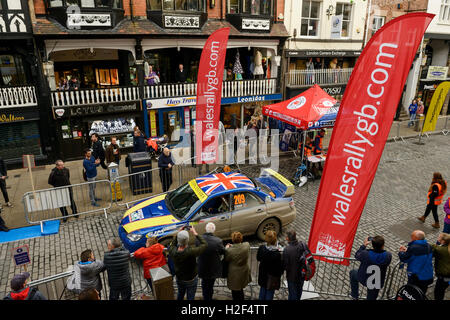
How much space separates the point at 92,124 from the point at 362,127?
1284 centimetres

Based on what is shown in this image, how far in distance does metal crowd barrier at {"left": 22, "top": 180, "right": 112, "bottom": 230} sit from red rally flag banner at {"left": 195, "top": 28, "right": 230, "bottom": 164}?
355 centimetres

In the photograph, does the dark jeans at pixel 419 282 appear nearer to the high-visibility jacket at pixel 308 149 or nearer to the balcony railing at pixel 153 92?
the high-visibility jacket at pixel 308 149

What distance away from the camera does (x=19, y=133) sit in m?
13.9

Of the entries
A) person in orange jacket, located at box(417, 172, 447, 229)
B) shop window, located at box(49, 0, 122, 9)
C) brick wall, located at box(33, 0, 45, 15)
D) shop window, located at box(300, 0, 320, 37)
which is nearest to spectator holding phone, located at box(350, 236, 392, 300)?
person in orange jacket, located at box(417, 172, 447, 229)

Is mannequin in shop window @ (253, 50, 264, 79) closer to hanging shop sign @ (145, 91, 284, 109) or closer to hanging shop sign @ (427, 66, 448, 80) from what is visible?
hanging shop sign @ (145, 91, 284, 109)

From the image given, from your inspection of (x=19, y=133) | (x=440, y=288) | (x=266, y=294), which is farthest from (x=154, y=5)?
(x=440, y=288)

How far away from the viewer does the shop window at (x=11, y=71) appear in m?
13.9

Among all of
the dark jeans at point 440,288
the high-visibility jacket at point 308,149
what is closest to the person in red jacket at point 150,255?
the dark jeans at point 440,288

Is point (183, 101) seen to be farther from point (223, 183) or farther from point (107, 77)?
point (223, 183)

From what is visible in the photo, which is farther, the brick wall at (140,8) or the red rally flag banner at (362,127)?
the brick wall at (140,8)

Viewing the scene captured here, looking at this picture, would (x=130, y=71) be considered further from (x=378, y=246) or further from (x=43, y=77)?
(x=378, y=246)

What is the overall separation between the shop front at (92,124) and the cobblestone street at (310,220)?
628 cm

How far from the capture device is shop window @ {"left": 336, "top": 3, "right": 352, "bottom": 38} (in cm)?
2062

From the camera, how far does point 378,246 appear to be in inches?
206
